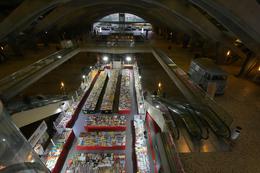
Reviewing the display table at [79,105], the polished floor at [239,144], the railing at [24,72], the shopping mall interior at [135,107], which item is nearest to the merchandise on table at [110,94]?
the shopping mall interior at [135,107]

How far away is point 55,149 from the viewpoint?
24.5ft

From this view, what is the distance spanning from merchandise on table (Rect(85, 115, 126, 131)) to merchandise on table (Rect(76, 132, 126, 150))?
53cm

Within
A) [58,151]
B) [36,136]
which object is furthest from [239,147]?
[36,136]

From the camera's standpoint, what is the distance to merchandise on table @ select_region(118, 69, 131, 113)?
10.7 metres

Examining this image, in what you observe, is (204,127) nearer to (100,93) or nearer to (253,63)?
(253,63)

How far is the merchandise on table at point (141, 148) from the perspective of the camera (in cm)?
669

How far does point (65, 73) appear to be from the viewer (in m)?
15.1

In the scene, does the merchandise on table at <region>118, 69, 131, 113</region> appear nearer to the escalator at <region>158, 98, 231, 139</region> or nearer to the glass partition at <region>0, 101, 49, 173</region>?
the escalator at <region>158, 98, 231, 139</region>

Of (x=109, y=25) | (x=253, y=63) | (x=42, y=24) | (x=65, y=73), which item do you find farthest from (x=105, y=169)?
(x=109, y=25)

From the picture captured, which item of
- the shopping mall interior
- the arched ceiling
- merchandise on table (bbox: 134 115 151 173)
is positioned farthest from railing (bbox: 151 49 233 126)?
merchandise on table (bbox: 134 115 151 173)

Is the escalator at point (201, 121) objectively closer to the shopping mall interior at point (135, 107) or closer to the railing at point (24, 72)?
the shopping mall interior at point (135, 107)

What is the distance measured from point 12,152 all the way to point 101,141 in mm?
5891

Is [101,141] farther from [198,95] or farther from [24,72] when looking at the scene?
[24,72]

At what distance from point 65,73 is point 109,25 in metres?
24.6
